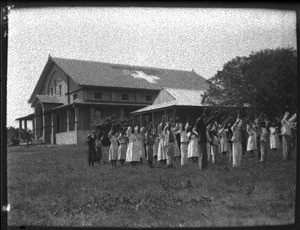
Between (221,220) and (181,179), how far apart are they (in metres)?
0.84

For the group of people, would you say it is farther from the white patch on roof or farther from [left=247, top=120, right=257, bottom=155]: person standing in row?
the white patch on roof

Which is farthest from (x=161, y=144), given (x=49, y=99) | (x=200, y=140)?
(x=49, y=99)

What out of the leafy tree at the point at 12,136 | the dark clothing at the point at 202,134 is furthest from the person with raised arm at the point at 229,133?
the leafy tree at the point at 12,136

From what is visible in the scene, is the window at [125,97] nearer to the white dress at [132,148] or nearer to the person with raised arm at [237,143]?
the white dress at [132,148]

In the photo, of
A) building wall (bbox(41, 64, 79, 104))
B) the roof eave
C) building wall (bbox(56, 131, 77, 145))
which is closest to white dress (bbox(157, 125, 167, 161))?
building wall (bbox(56, 131, 77, 145))

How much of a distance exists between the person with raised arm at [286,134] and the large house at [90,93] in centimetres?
135

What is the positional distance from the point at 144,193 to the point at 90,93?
6.13 ft

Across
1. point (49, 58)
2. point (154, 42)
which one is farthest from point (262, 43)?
point (49, 58)

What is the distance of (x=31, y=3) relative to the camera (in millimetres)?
6277

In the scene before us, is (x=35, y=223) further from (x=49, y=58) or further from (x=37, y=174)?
(x=49, y=58)

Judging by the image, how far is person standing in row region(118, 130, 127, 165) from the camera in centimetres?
674

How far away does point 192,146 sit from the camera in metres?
6.75

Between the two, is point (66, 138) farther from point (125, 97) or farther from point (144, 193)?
point (144, 193)

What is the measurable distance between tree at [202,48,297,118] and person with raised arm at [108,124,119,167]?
61.9 inches
